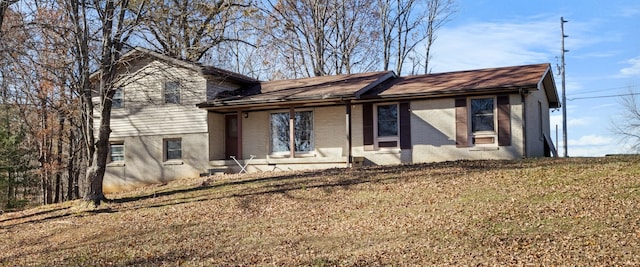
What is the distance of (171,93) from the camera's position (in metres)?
21.1

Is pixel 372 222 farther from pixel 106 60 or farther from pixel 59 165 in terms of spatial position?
pixel 59 165

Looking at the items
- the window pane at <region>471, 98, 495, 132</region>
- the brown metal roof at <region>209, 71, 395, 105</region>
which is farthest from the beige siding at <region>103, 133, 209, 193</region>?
the window pane at <region>471, 98, 495, 132</region>

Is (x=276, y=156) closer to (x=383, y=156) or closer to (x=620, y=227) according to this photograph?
(x=383, y=156)

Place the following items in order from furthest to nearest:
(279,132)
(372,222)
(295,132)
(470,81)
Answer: (279,132)
(295,132)
(470,81)
(372,222)

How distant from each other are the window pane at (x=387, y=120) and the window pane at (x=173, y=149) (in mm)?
7844

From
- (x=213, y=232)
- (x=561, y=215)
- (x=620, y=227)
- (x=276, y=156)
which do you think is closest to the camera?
(x=620, y=227)

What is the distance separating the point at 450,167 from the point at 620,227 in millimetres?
7131

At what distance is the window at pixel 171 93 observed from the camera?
2108cm

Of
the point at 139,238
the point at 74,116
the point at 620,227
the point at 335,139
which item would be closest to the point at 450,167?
the point at 335,139

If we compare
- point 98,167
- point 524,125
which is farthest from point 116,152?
point 524,125

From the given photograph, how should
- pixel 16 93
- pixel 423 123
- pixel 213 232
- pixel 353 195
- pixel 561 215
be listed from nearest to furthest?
pixel 561 215
pixel 213 232
pixel 353 195
pixel 423 123
pixel 16 93

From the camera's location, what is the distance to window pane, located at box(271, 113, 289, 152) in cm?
2036

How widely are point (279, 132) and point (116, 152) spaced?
7125 mm

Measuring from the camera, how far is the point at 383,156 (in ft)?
61.5
